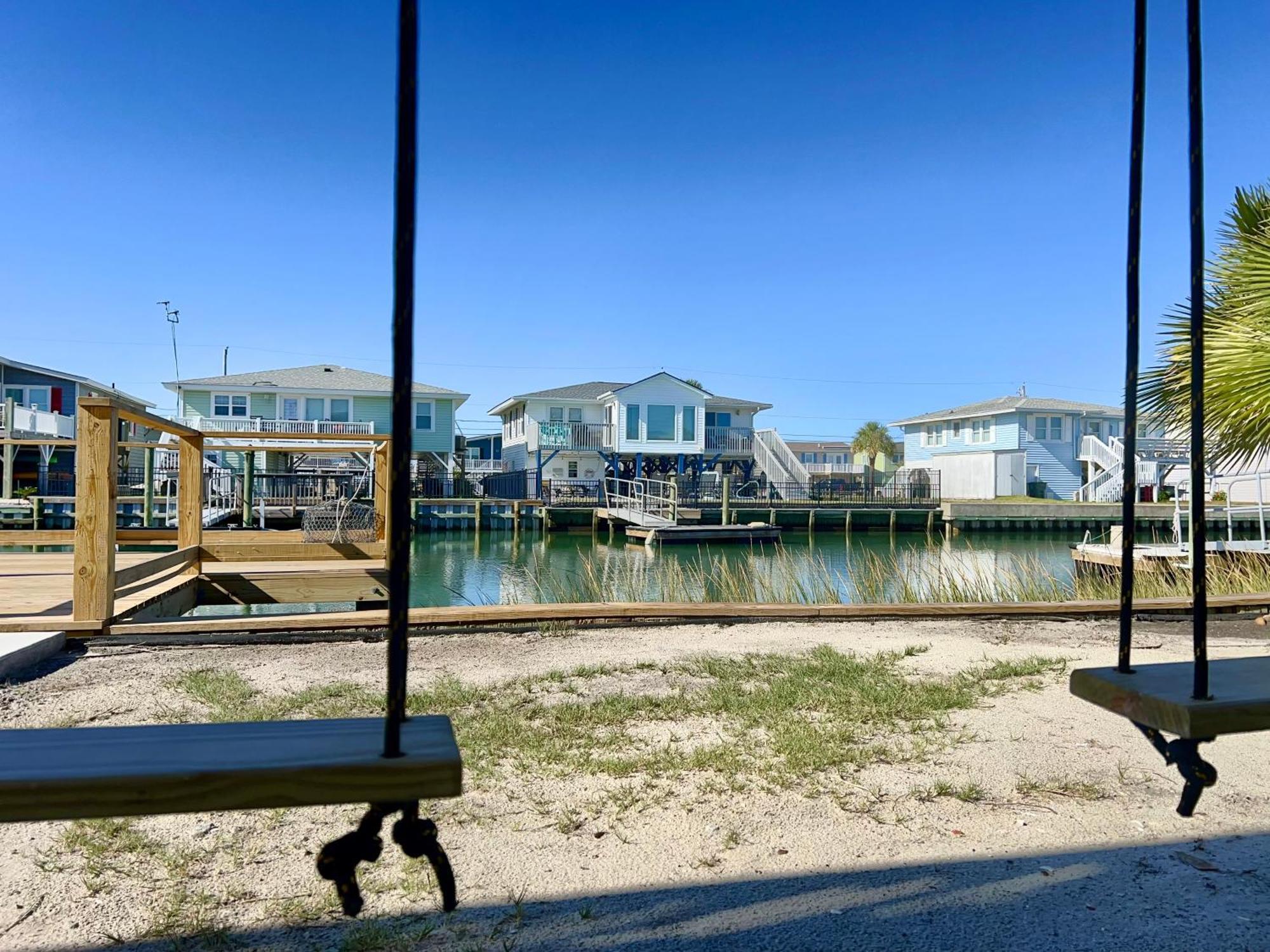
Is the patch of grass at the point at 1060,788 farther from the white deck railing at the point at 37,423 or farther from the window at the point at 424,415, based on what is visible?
the window at the point at 424,415

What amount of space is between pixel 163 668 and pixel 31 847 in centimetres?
260

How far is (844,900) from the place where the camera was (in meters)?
2.68

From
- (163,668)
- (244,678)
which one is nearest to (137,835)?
(244,678)

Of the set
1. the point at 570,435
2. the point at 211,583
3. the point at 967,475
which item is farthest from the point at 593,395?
the point at 211,583

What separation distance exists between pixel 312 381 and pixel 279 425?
3114 millimetres

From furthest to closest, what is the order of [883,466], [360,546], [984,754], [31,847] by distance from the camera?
1. [883,466]
2. [360,546]
3. [984,754]
4. [31,847]

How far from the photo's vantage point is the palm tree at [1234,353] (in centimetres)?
689

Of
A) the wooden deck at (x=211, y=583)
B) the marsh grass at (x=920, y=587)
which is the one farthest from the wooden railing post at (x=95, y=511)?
the marsh grass at (x=920, y=587)

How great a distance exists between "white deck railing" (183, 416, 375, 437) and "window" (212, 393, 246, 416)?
0.29 m

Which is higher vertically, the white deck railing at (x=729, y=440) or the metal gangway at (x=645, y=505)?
the white deck railing at (x=729, y=440)

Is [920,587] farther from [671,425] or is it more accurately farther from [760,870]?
[671,425]

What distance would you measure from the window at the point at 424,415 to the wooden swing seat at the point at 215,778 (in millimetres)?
38477

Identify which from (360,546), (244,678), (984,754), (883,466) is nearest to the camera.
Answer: (984,754)

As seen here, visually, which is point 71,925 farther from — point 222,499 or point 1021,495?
point 1021,495
